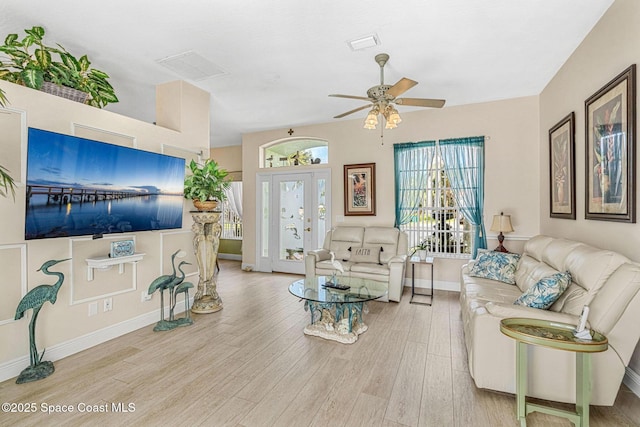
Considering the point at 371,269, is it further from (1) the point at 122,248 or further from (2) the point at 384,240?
(1) the point at 122,248

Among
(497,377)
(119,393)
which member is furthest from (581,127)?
(119,393)

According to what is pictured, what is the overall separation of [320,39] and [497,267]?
324 cm

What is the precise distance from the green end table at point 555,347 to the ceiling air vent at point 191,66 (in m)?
3.77

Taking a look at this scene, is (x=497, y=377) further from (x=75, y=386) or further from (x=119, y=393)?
(x=75, y=386)

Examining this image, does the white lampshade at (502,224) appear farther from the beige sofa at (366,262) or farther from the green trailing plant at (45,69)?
the green trailing plant at (45,69)

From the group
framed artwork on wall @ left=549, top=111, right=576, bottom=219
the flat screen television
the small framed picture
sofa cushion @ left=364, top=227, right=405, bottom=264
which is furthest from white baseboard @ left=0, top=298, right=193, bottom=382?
framed artwork on wall @ left=549, top=111, right=576, bottom=219

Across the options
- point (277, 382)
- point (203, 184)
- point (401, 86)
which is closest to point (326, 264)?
point (203, 184)

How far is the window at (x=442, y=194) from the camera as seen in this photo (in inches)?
185

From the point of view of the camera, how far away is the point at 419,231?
5.15 meters

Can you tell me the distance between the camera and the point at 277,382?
91.0 inches

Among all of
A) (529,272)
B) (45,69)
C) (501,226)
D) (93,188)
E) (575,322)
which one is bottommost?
(575,322)

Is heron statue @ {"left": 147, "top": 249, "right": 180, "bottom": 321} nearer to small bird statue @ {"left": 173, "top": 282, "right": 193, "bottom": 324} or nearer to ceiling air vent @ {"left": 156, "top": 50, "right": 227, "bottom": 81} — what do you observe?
small bird statue @ {"left": 173, "top": 282, "right": 193, "bottom": 324}

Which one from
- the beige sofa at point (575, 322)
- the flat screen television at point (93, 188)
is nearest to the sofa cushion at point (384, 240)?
the beige sofa at point (575, 322)

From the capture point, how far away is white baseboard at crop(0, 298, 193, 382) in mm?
2379
